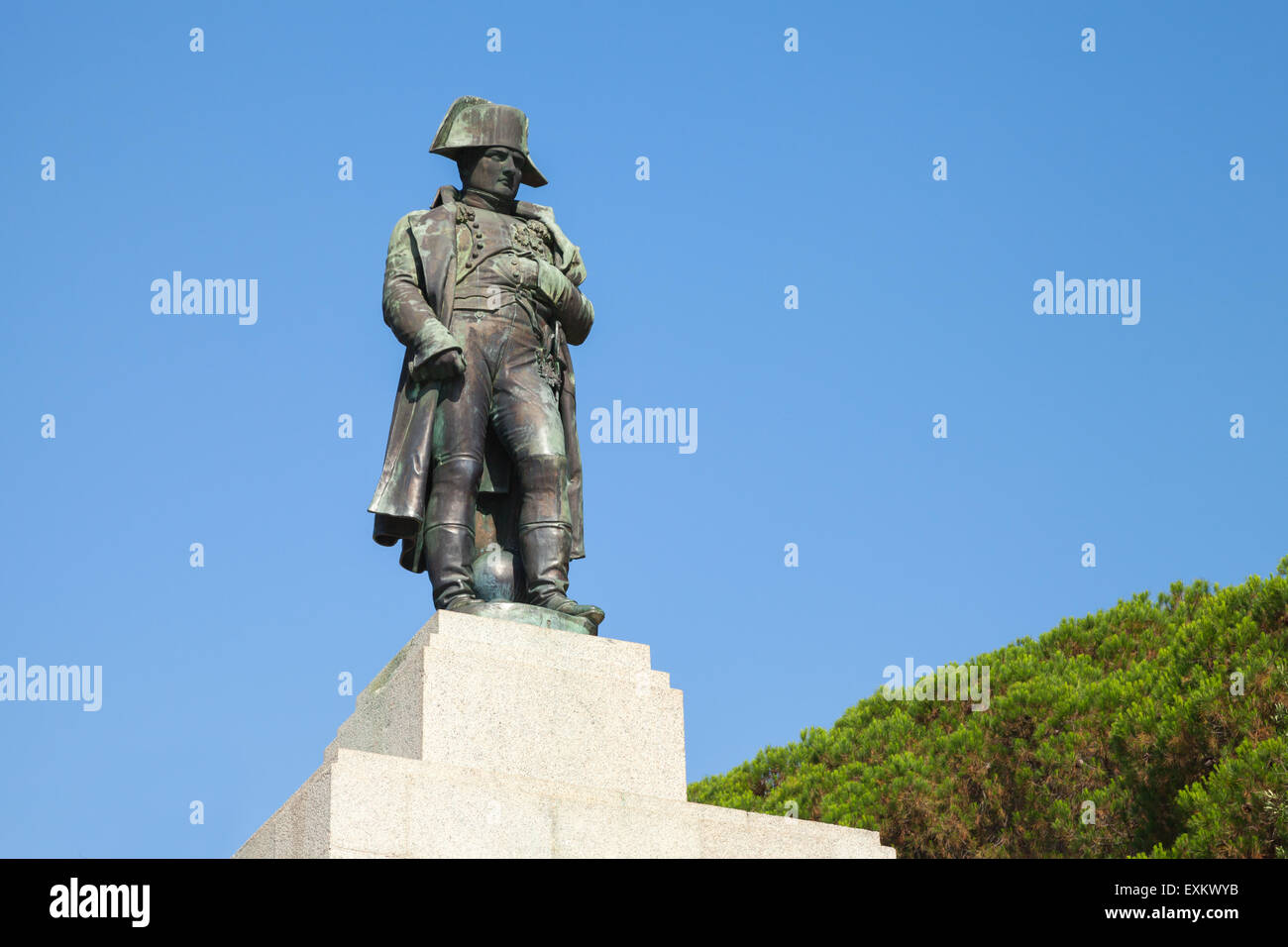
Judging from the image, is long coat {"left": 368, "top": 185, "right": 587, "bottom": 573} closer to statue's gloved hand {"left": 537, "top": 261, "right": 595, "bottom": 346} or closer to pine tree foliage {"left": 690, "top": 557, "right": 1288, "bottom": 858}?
statue's gloved hand {"left": 537, "top": 261, "right": 595, "bottom": 346}

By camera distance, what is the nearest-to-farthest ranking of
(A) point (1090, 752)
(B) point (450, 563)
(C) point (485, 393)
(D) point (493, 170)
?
(B) point (450, 563), (C) point (485, 393), (D) point (493, 170), (A) point (1090, 752)

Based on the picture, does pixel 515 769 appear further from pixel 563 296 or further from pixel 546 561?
pixel 563 296

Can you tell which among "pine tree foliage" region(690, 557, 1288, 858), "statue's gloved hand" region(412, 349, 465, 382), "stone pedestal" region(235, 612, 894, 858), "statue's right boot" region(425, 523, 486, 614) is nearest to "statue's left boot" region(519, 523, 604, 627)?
"statue's right boot" region(425, 523, 486, 614)

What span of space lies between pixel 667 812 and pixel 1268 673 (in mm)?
8951

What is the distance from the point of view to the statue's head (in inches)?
499

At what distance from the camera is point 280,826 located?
991 cm

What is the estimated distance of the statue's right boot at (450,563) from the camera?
11.5 meters

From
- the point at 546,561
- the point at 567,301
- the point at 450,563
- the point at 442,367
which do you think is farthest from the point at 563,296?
the point at 450,563

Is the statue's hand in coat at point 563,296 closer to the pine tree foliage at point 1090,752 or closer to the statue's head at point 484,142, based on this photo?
the statue's head at point 484,142

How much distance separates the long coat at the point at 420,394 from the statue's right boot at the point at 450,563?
21 centimetres

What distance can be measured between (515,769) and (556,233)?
4.39 m

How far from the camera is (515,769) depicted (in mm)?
10469

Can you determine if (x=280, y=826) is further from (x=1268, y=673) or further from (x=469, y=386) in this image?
(x=1268, y=673)
